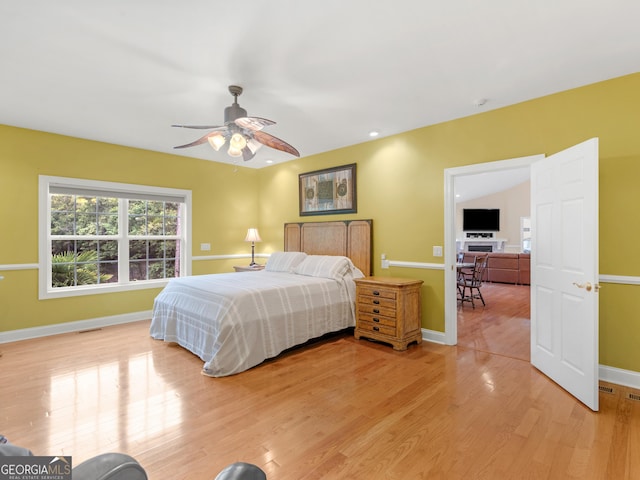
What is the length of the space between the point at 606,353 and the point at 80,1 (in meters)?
4.60

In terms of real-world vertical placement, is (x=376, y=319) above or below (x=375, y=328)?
above

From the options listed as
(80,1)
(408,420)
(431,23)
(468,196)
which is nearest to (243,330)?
(408,420)

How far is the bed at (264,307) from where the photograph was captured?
3.03m

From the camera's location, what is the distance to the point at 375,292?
382 centimetres

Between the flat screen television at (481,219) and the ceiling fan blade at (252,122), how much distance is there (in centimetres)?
891

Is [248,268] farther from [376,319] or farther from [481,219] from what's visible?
[481,219]

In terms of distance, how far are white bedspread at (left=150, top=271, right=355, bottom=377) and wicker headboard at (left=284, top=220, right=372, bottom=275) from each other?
22.6 inches

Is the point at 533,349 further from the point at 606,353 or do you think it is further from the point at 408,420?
the point at 408,420

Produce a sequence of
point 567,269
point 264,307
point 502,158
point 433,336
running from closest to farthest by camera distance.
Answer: point 567,269
point 264,307
point 502,158
point 433,336

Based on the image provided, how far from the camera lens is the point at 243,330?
3.04m

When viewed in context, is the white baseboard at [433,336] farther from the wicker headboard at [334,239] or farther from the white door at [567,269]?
the wicker headboard at [334,239]

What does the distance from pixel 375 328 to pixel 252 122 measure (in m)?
2.59

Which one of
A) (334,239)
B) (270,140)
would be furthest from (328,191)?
(270,140)

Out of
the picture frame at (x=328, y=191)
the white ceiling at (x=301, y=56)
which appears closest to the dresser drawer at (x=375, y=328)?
the picture frame at (x=328, y=191)
